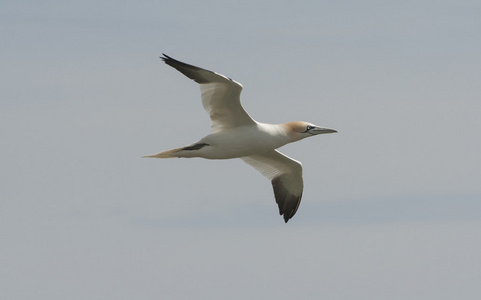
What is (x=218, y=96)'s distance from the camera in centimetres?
1947

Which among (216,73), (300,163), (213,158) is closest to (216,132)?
(213,158)

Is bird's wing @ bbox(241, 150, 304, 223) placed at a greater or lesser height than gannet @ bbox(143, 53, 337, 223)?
lesser

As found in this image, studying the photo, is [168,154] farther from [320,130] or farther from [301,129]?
[320,130]

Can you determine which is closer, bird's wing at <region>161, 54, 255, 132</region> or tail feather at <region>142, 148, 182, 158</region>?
bird's wing at <region>161, 54, 255, 132</region>

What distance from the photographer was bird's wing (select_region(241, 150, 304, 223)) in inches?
894

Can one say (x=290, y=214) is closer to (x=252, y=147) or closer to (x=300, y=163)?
(x=300, y=163)

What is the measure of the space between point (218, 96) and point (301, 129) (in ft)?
7.70

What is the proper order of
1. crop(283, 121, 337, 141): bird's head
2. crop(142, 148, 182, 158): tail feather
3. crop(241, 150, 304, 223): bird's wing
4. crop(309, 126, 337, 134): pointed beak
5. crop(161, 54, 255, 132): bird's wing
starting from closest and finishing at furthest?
crop(161, 54, 255, 132): bird's wing < crop(142, 148, 182, 158): tail feather < crop(283, 121, 337, 141): bird's head < crop(309, 126, 337, 134): pointed beak < crop(241, 150, 304, 223): bird's wing

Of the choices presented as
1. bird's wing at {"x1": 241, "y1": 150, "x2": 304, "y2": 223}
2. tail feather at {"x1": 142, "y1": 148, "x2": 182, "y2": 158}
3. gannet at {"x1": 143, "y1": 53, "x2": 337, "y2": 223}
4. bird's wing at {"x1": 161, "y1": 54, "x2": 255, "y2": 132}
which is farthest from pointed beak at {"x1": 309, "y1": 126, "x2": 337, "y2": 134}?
tail feather at {"x1": 142, "y1": 148, "x2": 182, "y2": 158}

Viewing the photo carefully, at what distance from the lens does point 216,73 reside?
18.7 metres

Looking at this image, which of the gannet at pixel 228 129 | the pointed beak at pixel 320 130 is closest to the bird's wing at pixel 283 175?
the gannet at pixel 228 129

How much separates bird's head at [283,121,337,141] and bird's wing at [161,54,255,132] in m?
1.08

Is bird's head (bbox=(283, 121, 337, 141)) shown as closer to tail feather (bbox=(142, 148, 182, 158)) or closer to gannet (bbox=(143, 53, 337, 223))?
gannet (bbox=(143, 53, 337, 223))

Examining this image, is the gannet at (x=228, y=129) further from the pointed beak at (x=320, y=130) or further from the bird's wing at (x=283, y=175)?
the bird's wing at (x=283, y=175)
